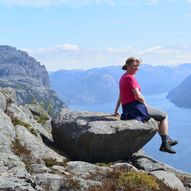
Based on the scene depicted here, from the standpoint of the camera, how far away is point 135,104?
1730 centimetres

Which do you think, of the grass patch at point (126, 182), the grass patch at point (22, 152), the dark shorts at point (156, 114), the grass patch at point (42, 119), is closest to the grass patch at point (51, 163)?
the grass patch at point (22, 152)

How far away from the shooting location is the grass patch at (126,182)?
1141 cm

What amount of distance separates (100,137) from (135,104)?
7.54 ft

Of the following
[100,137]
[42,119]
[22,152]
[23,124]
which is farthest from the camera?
[42,119]

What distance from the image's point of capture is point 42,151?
1501 centimetres

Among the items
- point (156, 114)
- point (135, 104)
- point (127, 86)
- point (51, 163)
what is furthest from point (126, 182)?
point (156, 114)

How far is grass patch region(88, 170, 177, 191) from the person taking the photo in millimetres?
11414

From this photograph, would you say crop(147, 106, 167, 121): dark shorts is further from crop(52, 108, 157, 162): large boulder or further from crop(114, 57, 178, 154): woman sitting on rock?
crop(52, 108, 157, 162): large boulder

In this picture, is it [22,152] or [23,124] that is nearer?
[22,152]

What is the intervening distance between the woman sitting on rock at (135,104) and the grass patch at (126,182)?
4.80 metres

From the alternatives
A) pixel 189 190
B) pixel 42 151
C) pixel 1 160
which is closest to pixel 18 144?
pixel 42 151

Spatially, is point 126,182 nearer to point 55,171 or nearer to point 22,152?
point 55,171

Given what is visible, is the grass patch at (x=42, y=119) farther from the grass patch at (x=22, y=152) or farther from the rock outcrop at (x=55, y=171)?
the grass patch at (x=22, y=152)

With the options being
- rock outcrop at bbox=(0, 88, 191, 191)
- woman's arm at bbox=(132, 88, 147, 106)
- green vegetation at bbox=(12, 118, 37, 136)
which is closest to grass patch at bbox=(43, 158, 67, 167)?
rock outcrop at bbox=(0, 88, 191, 191)
